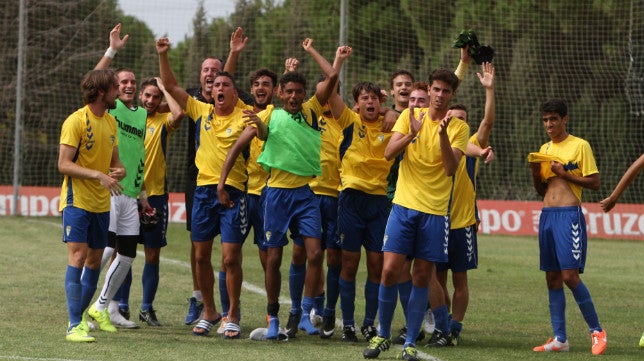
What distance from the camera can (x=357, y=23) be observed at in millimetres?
30578

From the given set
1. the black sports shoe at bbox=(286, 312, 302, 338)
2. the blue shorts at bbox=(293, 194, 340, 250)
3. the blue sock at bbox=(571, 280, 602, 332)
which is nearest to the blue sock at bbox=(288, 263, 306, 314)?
the black sports shoe at bbox=(286, 312, 302, 338)

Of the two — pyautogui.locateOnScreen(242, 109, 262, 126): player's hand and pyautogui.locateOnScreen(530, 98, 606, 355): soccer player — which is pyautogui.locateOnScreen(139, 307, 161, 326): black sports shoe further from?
pyautogui.locateOnScreen(530, 98, 606, 355): soccer player

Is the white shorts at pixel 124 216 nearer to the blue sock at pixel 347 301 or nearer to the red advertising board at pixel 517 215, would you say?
the blue sock at pixel 347 301

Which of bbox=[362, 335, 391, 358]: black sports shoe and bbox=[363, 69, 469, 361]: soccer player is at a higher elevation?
bbox=[363, 69, 469, 361]: soccer player

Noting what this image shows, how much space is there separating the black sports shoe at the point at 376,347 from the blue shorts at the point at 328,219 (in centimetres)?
190

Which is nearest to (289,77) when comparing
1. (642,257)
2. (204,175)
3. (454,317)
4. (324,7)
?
(204,175)

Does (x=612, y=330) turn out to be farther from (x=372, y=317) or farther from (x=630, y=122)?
(x=630, y=122)

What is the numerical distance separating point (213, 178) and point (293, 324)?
1458mm

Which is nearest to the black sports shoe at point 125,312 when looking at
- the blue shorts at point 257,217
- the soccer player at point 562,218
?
the blue shorts at point 257,217

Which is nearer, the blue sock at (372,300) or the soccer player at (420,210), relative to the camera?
the soccer player at (420,210)

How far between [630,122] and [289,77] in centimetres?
2477

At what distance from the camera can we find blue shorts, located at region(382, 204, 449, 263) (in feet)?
29.1

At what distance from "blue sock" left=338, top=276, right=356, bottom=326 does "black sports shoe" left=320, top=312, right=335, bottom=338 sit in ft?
0.41

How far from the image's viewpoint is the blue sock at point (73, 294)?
30.1ft
